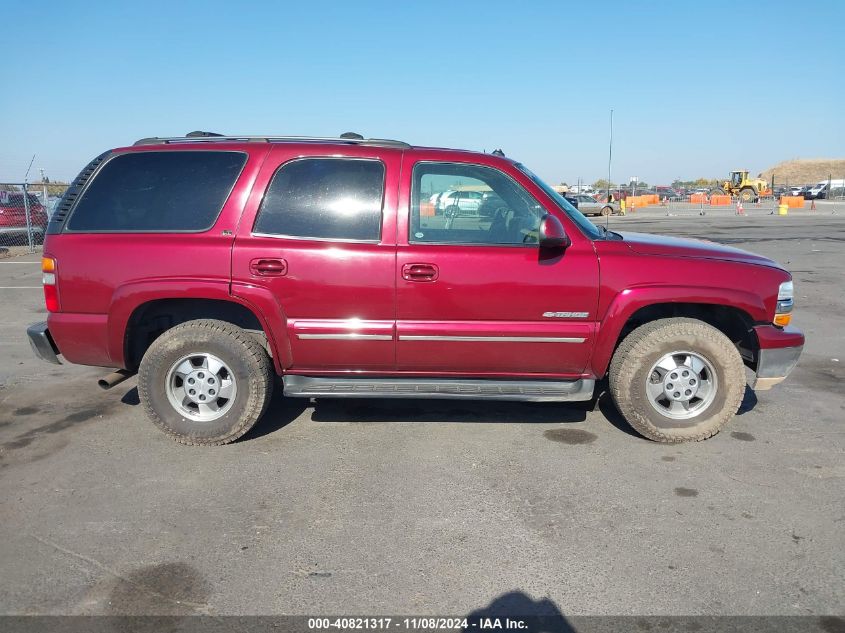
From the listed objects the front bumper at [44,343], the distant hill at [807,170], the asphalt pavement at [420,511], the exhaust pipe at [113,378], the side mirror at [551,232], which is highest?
the distant hill at [807,170]

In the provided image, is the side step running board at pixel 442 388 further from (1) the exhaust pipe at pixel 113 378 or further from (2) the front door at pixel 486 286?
(1) the exhaust pipe at pixel 113 378

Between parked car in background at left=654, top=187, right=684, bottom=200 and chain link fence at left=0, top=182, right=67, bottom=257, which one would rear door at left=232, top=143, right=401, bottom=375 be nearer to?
chain link fence at left=0, top=182, right=67, bottom=257

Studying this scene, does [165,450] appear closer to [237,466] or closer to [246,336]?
[237,466]

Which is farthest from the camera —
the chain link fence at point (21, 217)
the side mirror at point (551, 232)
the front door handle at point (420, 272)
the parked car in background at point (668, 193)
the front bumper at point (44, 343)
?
the parked car in background at point (668, 193)

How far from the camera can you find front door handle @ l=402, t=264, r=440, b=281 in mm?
4184

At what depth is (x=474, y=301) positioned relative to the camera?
421 cm

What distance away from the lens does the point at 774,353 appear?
14.4 feet

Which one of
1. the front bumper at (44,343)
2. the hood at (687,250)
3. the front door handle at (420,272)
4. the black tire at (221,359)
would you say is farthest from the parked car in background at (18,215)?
the hood at (687,250)

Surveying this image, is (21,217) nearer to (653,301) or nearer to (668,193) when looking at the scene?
(653,301)

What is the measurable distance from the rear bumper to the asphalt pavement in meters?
0.44

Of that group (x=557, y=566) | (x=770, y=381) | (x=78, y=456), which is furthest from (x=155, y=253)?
(x=770, y=381)

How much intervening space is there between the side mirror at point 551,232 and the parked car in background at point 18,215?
16539mm

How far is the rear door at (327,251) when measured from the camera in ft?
13.8

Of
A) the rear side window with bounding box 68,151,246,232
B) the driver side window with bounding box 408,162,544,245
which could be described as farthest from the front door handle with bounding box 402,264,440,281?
the rear side window with bounding box 68,151,246,232
